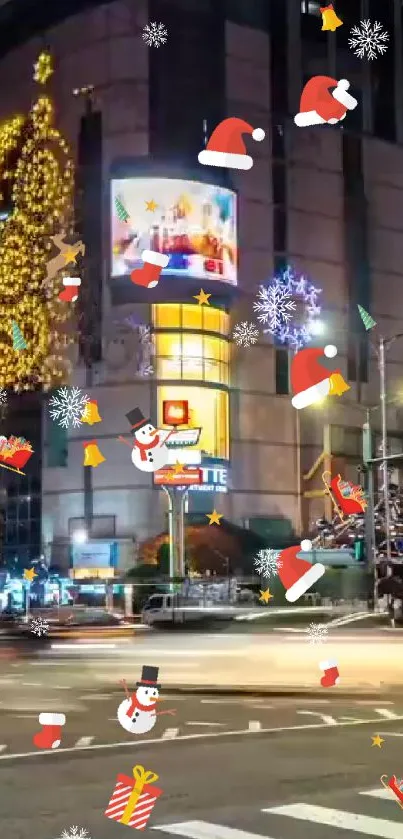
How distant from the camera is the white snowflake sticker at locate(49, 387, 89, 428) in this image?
210 feet

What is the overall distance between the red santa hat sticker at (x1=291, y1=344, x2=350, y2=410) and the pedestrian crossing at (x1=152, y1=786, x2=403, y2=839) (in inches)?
156

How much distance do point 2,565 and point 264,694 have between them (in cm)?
5218

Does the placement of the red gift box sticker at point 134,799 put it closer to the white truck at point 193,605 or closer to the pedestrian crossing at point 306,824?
the pedestrian crossing at point 306,824

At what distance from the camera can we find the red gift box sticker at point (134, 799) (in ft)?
28.8

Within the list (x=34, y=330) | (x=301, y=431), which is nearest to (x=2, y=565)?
(x=34, y=330)

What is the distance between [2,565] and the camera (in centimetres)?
6969

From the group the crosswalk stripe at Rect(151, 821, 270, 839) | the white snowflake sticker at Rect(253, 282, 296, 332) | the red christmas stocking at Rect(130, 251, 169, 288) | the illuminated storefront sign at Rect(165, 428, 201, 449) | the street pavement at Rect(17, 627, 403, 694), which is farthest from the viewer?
the white snowflake sticker at Rect(253, 282, 296, 332)

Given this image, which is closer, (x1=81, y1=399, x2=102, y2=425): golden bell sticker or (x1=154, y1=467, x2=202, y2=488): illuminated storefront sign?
(x1=81, y1=399, x2=102, y2=425): golden bell sticker

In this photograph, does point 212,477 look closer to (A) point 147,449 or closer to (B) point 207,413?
(B) point 207,413

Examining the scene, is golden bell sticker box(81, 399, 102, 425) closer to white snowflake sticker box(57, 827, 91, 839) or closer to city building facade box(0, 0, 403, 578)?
city building facade box(0, 0, 403, 578)

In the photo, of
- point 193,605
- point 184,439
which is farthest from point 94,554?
point 193,605

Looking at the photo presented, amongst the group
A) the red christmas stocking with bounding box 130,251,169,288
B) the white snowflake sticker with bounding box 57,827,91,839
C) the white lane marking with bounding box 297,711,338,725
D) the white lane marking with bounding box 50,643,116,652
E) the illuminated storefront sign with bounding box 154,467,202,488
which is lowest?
the white lane marking with bounding box 50,643,116,652

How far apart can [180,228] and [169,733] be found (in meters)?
50.9

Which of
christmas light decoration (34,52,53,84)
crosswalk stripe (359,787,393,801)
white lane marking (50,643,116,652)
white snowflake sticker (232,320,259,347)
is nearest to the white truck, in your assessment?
white lane marking (50,643,116,652)
